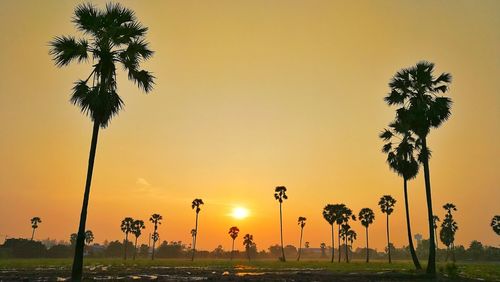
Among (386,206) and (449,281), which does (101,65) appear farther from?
(386,206)

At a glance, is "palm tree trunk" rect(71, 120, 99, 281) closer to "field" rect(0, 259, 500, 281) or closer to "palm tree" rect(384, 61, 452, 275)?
"field" rect(0, 259, 500, 281)

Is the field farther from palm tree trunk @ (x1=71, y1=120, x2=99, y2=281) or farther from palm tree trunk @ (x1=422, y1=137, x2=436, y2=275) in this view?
palm tree trunk @ (x1=71, y1=120, x2=99, y2=281)

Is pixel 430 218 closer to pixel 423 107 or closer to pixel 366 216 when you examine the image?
pixel 423 107

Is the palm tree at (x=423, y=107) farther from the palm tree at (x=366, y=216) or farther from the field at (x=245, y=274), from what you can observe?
the palm tree at (x=366, y=216)

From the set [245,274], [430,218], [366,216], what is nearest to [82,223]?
[245,274]

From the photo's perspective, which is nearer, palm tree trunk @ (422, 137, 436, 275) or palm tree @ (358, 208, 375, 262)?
palm tree trunk @ (422, 137, 436, 275)

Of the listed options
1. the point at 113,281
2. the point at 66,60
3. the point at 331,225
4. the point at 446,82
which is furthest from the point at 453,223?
the point at 66,60

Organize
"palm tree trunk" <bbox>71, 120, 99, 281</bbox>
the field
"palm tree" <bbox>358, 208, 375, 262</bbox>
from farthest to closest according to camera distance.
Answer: "palm tree" <bbox>358, 208, 375, 262</bbox> → the field → "palm tree trunk" <bbox>71, 120, 99, 281</bbox>

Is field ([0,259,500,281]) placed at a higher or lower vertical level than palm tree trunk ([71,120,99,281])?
lower

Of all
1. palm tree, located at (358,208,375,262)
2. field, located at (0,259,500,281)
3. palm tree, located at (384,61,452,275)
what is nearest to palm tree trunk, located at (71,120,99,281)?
field, located at (0,259,500,281)

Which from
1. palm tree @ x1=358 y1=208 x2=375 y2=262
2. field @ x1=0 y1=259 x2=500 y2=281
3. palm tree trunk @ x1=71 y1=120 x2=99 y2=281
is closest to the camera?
palm tree trunk @ x1=71 y1=120 x2=99 y2=281

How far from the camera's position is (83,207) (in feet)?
76.8

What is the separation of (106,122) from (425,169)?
29200 mm

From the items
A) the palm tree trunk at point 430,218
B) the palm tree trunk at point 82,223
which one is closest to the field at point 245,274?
the palm tree trunk at point 430,218
